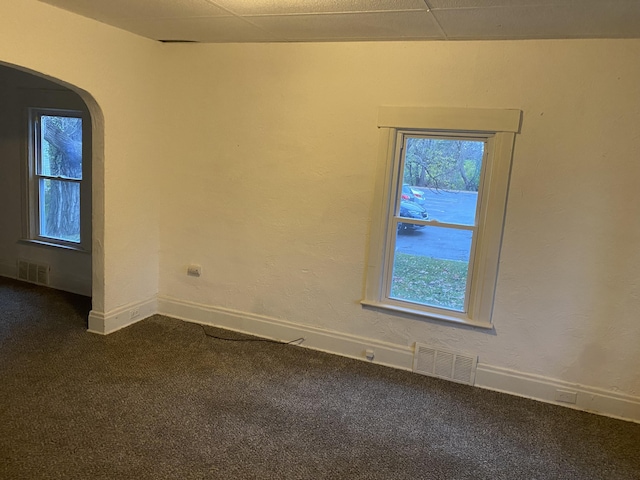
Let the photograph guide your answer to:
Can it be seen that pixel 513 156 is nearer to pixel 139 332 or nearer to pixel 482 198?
pixel 482 198

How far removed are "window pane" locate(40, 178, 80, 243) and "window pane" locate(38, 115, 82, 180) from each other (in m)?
0.11

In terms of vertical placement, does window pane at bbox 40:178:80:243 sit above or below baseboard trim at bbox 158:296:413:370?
above

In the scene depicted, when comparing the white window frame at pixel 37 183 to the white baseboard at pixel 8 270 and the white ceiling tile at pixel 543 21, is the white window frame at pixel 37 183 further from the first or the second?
the white ceiling tile at pixel 543 21

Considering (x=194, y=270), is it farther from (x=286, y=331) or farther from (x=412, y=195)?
(x=412, y=195)

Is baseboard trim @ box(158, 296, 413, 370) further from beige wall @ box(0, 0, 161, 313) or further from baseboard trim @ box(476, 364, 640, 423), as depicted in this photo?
baseboard trim @ box(476, 364, 640, 423)

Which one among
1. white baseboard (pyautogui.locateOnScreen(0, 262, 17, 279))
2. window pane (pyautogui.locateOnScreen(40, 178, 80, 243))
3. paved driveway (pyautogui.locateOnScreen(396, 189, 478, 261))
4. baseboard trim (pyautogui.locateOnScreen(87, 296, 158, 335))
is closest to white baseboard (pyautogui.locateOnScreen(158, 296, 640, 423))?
baseboard trim (pyautogui.locateOnScreen(87, 296, 158, 335))

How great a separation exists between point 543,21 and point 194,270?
3078mm

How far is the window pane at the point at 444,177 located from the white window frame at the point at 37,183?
9.99ft

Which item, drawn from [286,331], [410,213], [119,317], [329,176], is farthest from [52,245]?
[410,213]

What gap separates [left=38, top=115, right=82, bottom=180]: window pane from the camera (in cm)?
484

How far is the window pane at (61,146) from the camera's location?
4840 mm

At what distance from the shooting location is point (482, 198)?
334cm

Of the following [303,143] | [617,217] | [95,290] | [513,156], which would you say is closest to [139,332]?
[95,290]

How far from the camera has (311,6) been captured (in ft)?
9.03
